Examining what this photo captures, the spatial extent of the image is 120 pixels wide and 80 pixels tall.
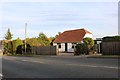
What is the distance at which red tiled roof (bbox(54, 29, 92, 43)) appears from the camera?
215 feet

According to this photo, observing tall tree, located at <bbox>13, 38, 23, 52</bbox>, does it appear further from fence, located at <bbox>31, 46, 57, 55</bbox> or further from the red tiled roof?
fence, located at <bbox>31, 46, 57, 55</bbox>

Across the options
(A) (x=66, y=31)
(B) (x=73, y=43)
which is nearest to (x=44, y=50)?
(B) (x=73, y=43)

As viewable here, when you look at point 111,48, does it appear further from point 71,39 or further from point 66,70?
point 71,39

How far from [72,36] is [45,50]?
12651 mm

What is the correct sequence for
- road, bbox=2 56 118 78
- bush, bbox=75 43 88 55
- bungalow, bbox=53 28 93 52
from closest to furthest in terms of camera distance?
1. road, bbox=2 56 118 78
2. bush, bbox=75 43 88 55
3. bungalow, bbox=53 28 93 52

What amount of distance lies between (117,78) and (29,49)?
50.8m

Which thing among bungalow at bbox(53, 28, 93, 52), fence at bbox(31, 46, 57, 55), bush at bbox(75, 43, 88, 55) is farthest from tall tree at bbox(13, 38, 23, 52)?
bush at bbox(75, 43, 88, 55)

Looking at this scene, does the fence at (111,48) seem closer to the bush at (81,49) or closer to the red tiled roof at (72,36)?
the bush at (81,49)

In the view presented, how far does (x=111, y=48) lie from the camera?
41781mm

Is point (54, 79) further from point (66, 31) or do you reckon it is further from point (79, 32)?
point (66, 31)

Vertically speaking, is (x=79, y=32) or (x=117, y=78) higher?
(x=79, y=32)

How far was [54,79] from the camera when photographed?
13586mm

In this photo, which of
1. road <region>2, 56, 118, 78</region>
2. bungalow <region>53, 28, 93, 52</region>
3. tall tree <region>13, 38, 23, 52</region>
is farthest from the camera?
tall tree <region>13, 38, 23, 52</region>

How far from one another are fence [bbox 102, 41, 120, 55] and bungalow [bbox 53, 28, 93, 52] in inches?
852
